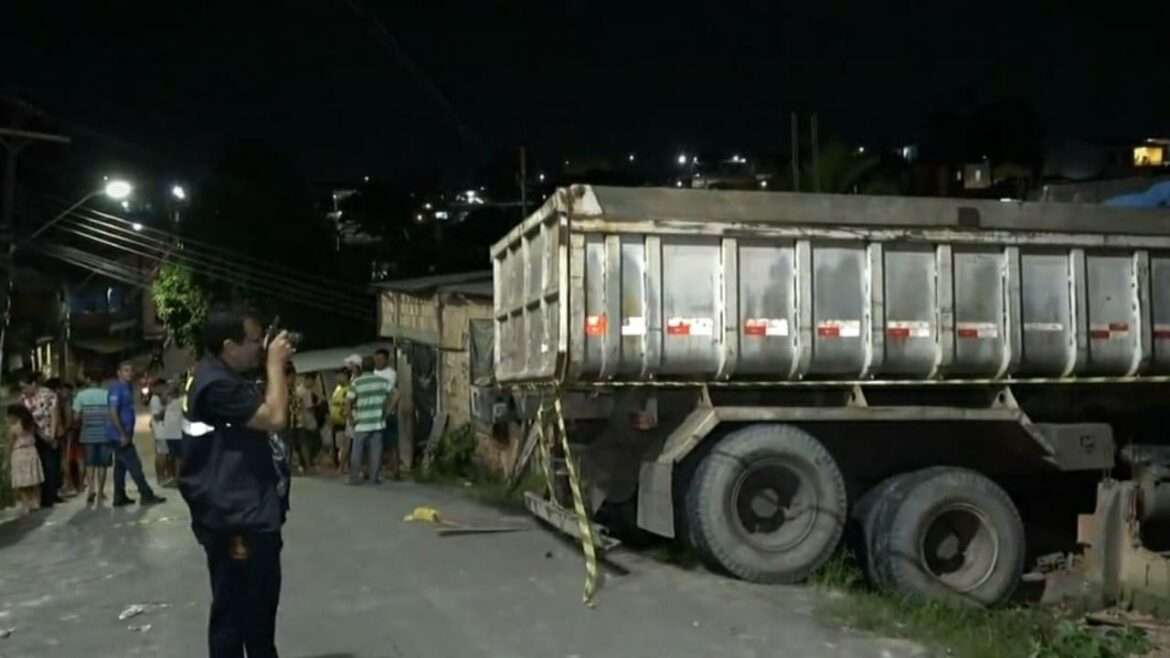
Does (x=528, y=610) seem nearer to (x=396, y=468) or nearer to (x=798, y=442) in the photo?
(x=798, y=442)

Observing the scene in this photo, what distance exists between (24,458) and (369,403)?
3.85 m

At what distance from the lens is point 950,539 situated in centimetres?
866

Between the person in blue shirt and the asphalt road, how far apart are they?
6.26ft

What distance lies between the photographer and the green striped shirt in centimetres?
1470

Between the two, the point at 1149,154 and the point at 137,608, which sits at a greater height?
the point at 1149,154

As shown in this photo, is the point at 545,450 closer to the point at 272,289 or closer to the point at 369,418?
the point at 369,418

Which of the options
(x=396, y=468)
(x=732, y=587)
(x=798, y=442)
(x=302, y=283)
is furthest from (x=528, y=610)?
(x=302, y=283)

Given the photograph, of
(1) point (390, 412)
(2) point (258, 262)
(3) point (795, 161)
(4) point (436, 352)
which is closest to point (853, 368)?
(1) point (390, 412)

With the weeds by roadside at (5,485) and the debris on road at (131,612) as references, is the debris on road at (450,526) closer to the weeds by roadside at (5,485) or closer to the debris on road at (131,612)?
the debris on road at (131,612)

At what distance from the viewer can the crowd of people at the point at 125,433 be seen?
1266cm

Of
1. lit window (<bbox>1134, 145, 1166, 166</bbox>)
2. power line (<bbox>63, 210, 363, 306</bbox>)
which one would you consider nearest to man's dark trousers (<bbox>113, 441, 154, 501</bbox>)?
power line (<bbox>63, 210, 363, 306</bbox>)

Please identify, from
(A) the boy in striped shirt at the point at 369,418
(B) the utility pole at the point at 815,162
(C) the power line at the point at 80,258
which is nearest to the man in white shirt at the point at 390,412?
(A) the boy in striped shirt at the point at 369,418

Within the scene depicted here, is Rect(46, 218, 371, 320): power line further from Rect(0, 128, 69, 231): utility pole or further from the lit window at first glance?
the lit window

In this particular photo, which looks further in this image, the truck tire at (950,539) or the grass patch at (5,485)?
the grass patch at (5,485)
